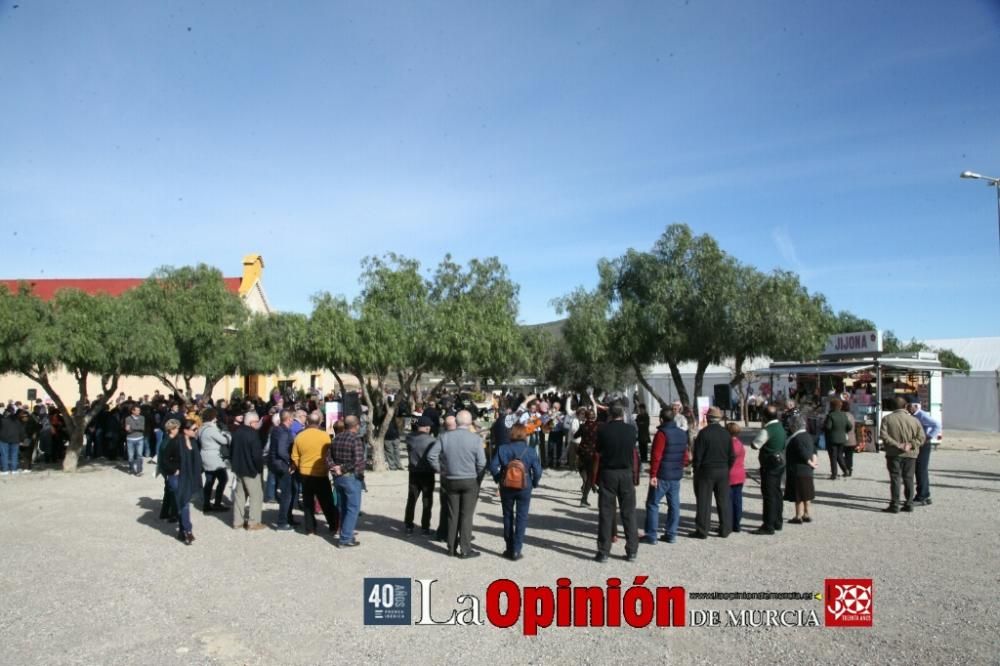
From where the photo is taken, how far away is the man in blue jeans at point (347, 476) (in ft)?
28.0

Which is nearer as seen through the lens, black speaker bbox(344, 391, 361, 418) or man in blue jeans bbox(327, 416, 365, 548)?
man in blue jeans bbox(327, 416, 365, 548)

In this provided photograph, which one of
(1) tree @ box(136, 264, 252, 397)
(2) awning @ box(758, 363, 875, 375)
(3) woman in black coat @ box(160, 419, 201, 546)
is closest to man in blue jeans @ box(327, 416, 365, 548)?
(3) woman in black coat @ box(160, 419, 201, 546)

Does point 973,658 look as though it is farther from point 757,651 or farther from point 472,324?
point 472,324

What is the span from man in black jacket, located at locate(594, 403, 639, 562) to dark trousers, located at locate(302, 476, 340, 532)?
3613 millimetres

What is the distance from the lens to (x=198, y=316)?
71.8ft

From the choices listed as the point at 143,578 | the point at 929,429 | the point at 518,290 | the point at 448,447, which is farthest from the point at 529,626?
the point at 518,290

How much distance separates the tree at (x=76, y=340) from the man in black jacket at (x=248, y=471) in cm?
710

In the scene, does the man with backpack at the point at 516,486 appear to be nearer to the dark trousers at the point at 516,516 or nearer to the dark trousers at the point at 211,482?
the dark trousers at the point at 516,516

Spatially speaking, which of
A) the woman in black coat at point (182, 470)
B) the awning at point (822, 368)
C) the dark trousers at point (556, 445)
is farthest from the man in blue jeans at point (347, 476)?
the awning at point (822, 368)

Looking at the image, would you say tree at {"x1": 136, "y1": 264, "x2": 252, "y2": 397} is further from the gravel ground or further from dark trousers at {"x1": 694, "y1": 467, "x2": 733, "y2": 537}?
dark trousers at {"x1": 694, "y1": 467, "x2": 733, "y2": 537}

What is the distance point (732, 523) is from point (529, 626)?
446 cm

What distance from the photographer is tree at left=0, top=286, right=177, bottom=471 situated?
14.4 m

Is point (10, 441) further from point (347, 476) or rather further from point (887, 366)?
point (887, 366)

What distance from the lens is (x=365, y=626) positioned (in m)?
5.79
